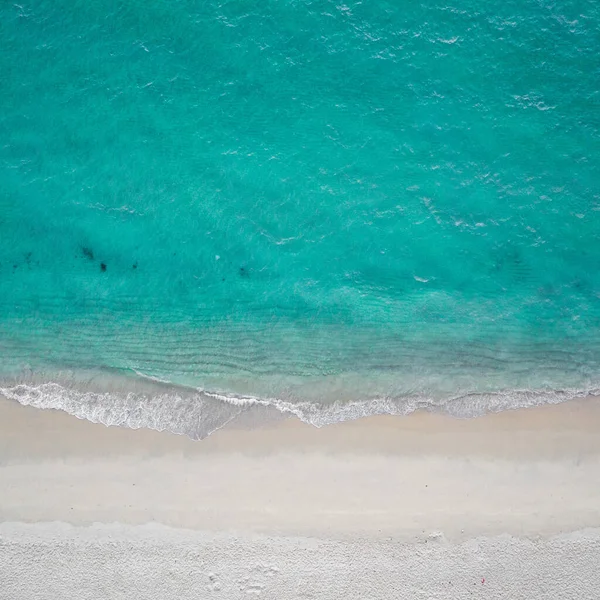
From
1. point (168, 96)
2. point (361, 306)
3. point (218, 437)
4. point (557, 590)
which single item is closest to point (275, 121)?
point (168, 96)

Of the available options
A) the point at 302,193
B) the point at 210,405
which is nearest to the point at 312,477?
the point at 210,405

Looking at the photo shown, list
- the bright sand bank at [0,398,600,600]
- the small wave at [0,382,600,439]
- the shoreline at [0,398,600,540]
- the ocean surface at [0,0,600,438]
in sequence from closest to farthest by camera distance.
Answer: the bright sand bank at [0,398,600,600] < the shoreline at [0,398,600,540] < the small wave at [0,382,600,439] < the ocean surface at [0,0,600,438]

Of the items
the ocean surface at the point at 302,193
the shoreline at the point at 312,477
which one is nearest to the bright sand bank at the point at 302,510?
the shoreline at the point at 312,477

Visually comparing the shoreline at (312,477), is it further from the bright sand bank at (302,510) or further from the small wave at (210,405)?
the small wave at (210,405)

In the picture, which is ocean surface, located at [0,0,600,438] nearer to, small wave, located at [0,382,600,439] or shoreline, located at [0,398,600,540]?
small wave, located at [0,382,600,439]

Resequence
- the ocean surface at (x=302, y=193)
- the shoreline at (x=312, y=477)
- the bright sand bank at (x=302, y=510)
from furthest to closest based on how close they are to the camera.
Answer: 1. the ocean surface at (x=302, y=193)
2. the shoreline at (x=312, y=477)
3. the bright sand bank at (x=302, y=510)

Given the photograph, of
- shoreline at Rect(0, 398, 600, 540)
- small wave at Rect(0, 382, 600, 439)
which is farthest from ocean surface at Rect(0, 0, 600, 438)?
shoreline at Rect(0, 398, 600, 540)
